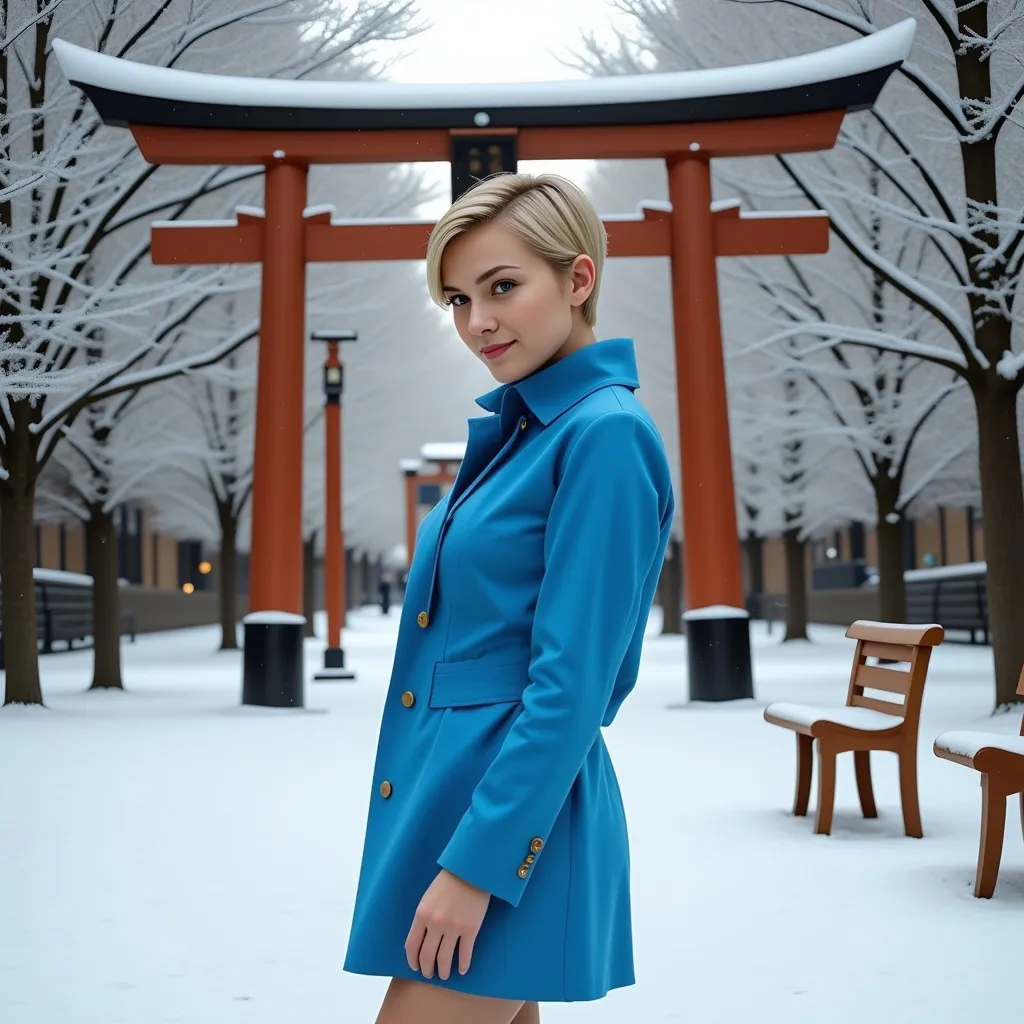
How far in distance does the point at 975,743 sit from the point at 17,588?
8.56 meters

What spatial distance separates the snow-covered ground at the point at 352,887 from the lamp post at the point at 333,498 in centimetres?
568

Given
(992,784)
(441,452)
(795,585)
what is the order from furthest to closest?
(441,452), (795,585), (992,784)

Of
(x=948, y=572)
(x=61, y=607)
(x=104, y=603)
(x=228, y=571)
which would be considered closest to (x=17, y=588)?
(x=104, y=603)

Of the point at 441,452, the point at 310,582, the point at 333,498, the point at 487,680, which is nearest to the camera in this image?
the point at 487,680

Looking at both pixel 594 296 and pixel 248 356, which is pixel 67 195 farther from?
pixel 594 296

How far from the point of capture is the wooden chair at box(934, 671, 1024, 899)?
4277 millimetres

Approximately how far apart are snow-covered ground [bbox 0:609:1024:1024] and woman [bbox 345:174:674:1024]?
187cm

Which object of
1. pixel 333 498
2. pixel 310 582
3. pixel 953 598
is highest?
pixel 333 498

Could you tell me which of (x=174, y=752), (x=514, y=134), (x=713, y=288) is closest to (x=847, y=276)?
(x=713, y=288)

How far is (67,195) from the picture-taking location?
39.5ft

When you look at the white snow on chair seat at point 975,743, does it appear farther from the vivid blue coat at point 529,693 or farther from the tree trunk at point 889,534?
the tree trunk at point 889,534

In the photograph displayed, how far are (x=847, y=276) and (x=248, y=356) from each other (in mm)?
8132

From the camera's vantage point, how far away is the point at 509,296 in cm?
165

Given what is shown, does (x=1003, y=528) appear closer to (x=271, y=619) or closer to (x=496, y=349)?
(x=271, y=619)
